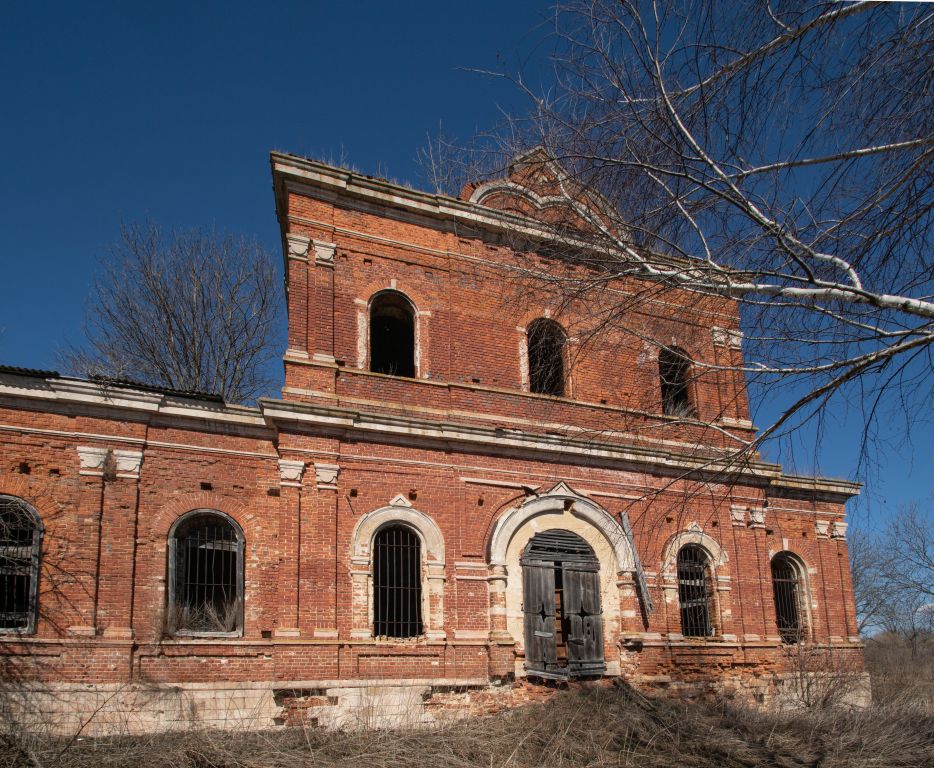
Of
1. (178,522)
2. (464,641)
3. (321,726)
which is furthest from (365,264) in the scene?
(321,726)

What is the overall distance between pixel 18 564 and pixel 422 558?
601cm

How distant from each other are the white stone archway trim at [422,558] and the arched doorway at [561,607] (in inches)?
63.8

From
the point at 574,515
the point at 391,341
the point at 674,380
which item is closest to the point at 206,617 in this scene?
the point at 574,515

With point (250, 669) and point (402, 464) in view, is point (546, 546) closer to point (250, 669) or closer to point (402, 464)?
point (402, 464)

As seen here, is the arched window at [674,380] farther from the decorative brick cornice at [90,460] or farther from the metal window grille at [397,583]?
the decorative brick cornice at [90,460]

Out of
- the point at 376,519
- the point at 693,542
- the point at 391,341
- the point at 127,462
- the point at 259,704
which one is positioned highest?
the point at 391,341

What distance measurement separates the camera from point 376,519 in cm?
1380

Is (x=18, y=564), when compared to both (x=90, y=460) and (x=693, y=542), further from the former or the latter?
(x=693, y=542)

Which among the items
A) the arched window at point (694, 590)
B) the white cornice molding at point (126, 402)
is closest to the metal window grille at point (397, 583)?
the white cornice molding at point (126, 402)

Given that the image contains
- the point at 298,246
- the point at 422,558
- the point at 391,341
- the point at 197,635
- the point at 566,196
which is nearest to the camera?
the point at 566,196

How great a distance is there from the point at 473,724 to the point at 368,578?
8.95ft

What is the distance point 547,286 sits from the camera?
7.32 metres

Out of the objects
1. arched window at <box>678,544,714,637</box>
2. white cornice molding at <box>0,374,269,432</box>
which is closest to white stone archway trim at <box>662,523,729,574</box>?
arched window at <box>678,544,714,637</box>

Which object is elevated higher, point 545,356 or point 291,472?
point 545,356
